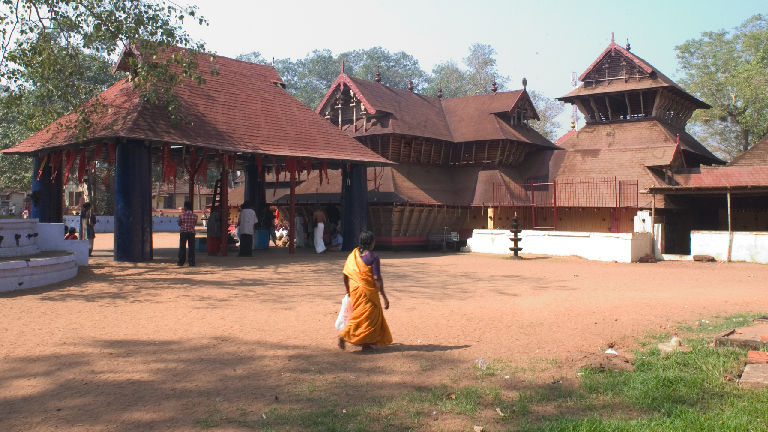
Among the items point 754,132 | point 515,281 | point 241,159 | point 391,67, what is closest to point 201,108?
point 241,159

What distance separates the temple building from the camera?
83.3 feet

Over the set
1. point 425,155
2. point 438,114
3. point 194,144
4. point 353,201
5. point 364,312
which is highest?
point 438,114

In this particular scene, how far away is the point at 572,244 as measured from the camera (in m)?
22.4

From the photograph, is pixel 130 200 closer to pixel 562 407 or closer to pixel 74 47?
pixel 74 47

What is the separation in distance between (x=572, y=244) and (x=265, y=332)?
16.3 metres

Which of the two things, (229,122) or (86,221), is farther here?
(229,122)

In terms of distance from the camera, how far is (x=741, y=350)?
6.84 meters

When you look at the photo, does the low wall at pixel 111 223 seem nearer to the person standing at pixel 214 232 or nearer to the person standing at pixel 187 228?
the person standing at pixel 214 232

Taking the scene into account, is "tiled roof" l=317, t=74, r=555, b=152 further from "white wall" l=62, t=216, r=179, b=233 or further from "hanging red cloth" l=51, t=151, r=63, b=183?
"white wall" l=62, t=216, r=179, b=233

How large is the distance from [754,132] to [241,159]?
99.5 feet

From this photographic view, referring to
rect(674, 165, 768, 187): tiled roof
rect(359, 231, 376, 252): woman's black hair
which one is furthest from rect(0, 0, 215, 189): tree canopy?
rect(674, 165, 768, 187): tiled roof

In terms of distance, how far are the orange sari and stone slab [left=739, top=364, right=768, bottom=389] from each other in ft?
11.4

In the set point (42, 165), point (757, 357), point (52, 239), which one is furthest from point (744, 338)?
point (42, 165)

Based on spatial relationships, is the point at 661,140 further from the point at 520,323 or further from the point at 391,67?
the point at 391,67
